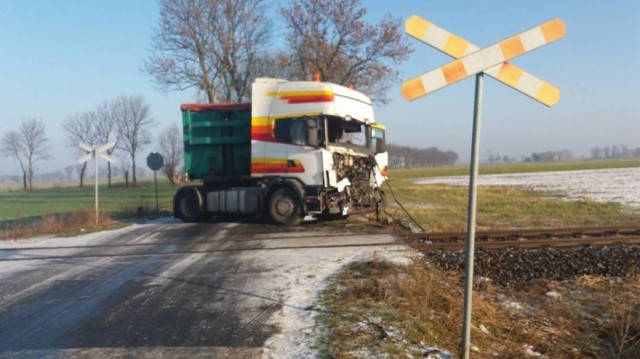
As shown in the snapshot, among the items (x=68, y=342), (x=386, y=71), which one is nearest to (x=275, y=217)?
(x=68, y=342)

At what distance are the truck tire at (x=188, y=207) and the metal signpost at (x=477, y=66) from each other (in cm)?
1186

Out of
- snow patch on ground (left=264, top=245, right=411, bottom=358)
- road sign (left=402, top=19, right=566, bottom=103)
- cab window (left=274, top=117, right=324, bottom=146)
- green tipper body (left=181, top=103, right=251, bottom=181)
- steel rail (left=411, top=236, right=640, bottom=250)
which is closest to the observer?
road sign (left=402, top=19, right=566, bottom=103)

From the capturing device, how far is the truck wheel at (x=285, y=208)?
13.0m

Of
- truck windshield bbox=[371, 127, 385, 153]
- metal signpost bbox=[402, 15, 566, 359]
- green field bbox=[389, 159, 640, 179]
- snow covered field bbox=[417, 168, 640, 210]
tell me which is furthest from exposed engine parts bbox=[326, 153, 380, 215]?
green field bbox=[389, 159, 640, 179]

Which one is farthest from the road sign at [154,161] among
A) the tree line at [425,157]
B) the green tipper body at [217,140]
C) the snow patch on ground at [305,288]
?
the tree line at [425,157]

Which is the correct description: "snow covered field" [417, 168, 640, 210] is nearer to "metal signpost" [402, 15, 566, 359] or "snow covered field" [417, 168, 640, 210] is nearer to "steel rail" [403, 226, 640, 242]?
"steel rail" [403, 226, 640, 242]

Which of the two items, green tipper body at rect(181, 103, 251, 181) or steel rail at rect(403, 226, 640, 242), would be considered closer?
steel rail at rect(403, 226, 640, 242)

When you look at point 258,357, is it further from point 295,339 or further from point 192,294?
point 192,294

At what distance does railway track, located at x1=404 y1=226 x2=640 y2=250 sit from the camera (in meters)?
9.52

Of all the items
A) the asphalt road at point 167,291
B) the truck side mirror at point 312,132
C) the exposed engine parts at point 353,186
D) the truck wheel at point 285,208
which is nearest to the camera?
the asphalt road at point 167,291

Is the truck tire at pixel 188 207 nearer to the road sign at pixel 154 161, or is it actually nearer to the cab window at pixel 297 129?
the cab window at pixel 297 129

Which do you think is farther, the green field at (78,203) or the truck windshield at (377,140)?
the green field at (78,203)

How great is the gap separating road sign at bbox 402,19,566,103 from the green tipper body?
10889 millimetres

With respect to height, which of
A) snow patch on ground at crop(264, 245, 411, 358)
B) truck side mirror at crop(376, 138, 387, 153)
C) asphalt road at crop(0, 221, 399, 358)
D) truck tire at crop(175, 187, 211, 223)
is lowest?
asphalt road at crop(0, 221, 399, 358)
